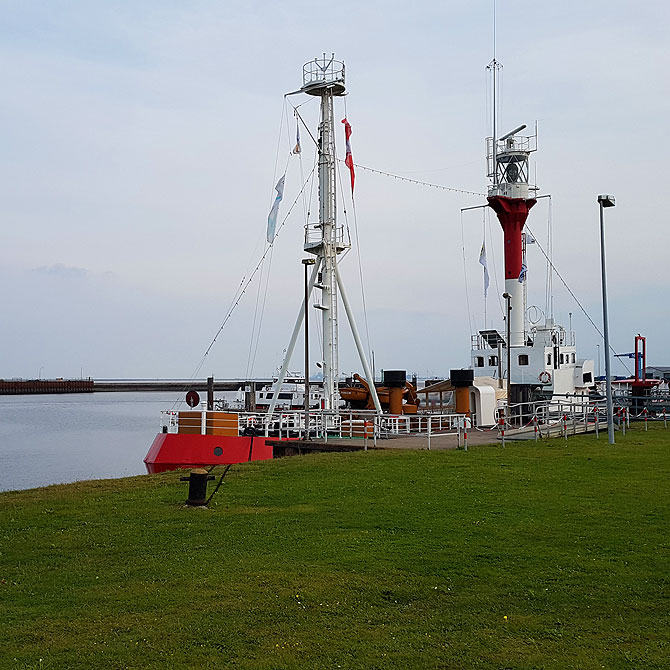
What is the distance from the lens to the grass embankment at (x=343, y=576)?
Result: 7387mm

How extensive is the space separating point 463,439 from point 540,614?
64.0 ft

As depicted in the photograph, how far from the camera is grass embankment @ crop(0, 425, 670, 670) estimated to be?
7387 mm

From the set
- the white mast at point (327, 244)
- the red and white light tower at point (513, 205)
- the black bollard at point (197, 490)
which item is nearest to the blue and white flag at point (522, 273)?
the red and white light tower at point (513, 205)

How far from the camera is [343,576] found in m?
9.61

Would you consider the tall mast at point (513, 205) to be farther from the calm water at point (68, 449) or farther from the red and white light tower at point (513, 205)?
→ the calm water at point (68, 449)

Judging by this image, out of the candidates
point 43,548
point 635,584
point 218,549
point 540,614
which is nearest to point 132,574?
point 218,549

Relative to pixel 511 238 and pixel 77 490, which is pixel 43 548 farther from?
pixel 511 238

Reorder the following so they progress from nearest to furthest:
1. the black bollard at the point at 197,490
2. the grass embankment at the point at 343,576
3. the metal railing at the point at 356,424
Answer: the grass embankment at the point at 343,576 < the black bollard at the point at 197,490 < the metal railing at the point at 356,424

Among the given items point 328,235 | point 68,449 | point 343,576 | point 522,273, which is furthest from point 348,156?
point 68,449

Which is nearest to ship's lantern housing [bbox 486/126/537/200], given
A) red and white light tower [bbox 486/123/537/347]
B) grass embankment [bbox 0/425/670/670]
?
red and white light tower [bbox 486/123/537/347]

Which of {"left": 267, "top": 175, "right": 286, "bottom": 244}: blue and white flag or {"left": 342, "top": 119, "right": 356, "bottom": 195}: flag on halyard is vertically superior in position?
{"left": 342, "top": 119, "right": 356, "bottom": 195}: flag on halyard

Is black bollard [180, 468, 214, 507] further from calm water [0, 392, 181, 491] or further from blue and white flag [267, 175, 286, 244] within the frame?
A: calm water [0, 392, 181, 491]

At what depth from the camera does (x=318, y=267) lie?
106 feet

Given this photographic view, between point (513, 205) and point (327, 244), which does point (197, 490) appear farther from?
point (513, 205)
